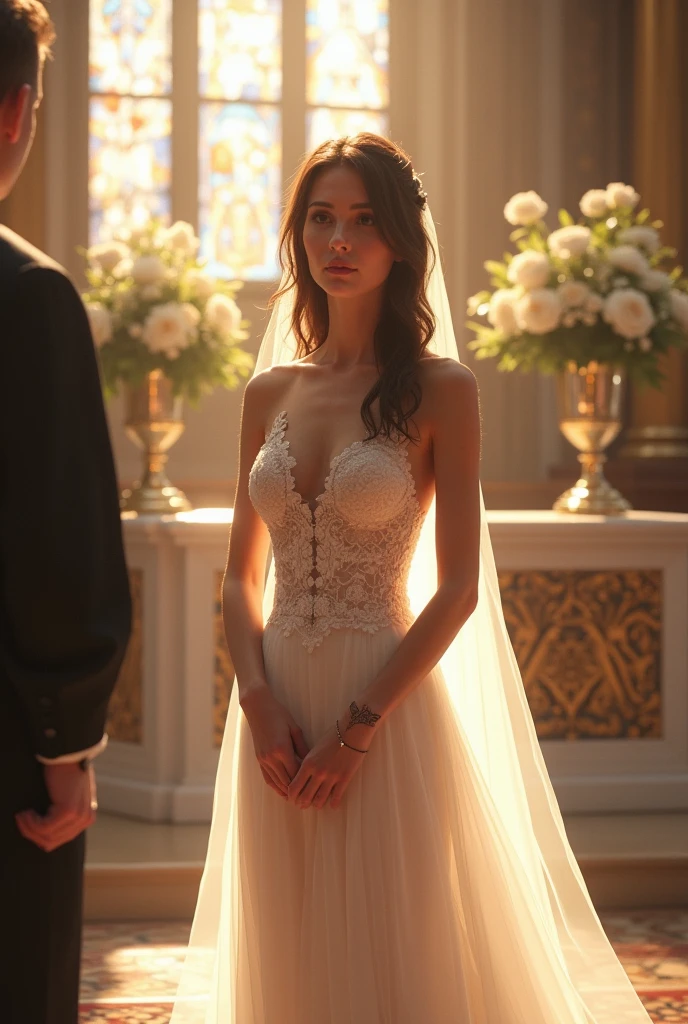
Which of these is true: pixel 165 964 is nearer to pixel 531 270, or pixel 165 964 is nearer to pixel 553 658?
pixel 553 658

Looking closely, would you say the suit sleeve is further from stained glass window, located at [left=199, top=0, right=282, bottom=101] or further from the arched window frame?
stained glass window, located at [left=199, top=0, right=282, bottom=101]

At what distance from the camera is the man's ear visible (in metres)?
1.55

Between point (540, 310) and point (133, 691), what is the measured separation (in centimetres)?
215

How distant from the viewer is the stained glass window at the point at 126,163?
8.21 m

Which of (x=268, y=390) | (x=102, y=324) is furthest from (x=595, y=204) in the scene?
(x=268, y=390)

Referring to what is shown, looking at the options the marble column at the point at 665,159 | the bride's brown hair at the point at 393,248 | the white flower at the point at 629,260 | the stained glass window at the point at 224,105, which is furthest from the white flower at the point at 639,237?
the stained glass window at the point at 224,105

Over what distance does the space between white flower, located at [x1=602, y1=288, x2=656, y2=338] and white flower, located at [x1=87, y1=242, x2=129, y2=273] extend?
1993 mm

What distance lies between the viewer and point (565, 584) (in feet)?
17.2

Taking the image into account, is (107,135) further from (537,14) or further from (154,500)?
(154,500)

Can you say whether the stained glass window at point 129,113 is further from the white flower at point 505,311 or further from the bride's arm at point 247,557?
the bride's arm at point 247,557

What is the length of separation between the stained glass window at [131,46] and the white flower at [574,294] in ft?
13.2

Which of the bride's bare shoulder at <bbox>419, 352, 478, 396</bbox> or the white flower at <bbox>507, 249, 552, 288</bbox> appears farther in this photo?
the white flower at <bbox>507, 249, 552, 288</bbox>

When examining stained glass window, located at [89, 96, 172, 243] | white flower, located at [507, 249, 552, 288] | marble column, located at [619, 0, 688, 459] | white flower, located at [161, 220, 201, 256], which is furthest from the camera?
stained glass window, located at [89, 96, 172, 243]

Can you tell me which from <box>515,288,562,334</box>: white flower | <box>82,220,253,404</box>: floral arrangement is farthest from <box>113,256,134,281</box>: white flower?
<box>515,288,562,334</box>: white flower
